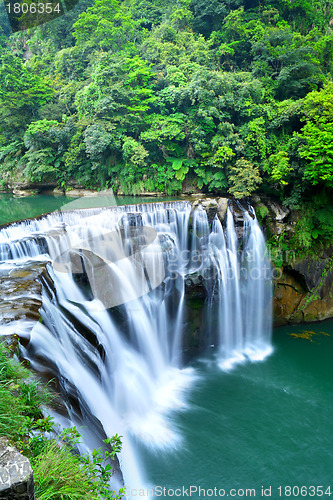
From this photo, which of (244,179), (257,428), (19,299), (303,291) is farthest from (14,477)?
(244,179)

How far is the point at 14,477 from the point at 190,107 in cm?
1473

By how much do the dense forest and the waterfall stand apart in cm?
260

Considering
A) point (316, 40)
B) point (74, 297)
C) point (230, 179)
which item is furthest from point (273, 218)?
point (316, 40)

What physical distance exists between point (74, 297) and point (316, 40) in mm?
17526

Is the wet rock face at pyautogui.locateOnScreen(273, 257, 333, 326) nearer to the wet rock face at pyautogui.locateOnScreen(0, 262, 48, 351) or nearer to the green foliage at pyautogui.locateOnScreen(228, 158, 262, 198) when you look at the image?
the green foliage at pyautogui.locateOnScreen(228, 158, 262, 198)

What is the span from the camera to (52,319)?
5.46m

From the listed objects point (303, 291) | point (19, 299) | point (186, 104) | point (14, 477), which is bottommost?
point (303, 291)

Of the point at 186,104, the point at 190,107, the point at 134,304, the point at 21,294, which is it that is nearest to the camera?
the point at 21,294

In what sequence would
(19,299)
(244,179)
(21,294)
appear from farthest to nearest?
(244,179), (21,294), (19,299)

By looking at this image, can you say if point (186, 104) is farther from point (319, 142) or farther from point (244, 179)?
point (319, 142)

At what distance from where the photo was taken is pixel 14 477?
1.71 metres

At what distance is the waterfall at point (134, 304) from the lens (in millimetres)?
5688

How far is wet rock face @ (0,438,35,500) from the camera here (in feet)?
5.50

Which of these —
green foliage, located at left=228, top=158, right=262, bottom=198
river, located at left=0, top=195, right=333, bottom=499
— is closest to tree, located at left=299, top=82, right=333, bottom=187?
green foliage, located at left=228, top=158, right=262, bottom=198
